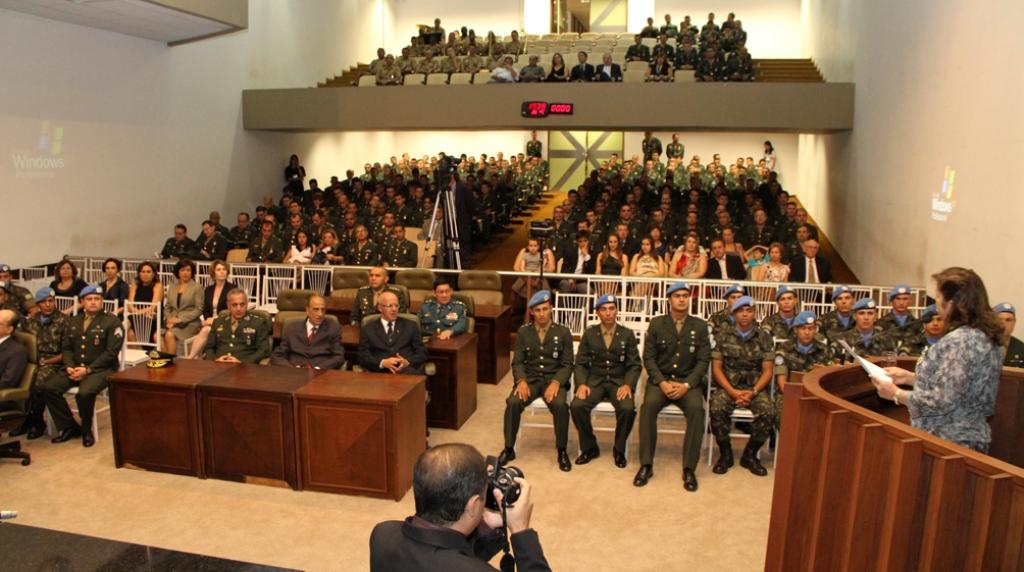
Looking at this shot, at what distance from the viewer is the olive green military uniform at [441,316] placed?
6.86 meters

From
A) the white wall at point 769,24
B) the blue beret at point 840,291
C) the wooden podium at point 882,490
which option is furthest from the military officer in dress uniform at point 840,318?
the white wall at point 769,24

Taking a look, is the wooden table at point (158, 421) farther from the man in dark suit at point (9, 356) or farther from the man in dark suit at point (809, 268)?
the man in dark suit at point (809, 268)

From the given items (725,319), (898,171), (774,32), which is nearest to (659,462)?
(725,319)

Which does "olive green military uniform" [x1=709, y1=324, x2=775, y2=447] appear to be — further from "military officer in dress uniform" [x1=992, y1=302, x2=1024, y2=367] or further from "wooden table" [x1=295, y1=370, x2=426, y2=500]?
"wooden table" [x1=295, y1=370, x2=426, y2=500]

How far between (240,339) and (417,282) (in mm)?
2225

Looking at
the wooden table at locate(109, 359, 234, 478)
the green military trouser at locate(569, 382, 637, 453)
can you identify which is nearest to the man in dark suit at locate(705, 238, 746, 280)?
the green military trouser at locate(569, 382, 637, 453)

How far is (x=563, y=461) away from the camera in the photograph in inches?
222

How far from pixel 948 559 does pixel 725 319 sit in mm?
3667

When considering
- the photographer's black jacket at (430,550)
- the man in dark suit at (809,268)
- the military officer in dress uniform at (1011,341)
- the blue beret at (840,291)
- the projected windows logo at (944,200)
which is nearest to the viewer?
the photographer's black jacket at (430,550)

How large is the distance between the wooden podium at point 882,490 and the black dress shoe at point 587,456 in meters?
2.57

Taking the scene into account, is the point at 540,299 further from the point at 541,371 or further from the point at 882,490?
the point at 882,490

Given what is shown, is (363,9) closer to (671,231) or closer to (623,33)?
(623,33)

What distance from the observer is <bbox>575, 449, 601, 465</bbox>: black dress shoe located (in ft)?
18.7

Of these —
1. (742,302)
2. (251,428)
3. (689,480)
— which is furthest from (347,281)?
(689,480)
